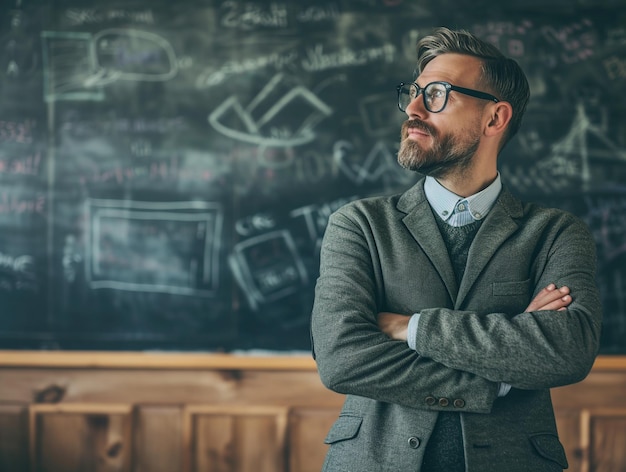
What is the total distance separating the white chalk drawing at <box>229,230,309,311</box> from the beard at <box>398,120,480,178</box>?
1370mm

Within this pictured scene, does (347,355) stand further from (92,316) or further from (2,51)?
(2,51)

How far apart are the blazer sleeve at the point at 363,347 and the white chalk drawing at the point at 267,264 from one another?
1.31 m

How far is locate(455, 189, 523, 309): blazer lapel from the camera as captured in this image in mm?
1474

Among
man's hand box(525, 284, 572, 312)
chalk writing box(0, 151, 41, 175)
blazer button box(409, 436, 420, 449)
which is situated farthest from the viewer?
chalk writing box(0, 151, 41, 175)

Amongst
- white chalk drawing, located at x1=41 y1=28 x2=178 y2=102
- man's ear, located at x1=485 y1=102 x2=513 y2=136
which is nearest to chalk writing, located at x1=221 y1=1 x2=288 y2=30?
white chalk drawing, located at x1=41 y1=28 x2=178 y2=102

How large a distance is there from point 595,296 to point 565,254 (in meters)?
0.11

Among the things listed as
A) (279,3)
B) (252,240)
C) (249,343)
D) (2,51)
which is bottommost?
(249,343)

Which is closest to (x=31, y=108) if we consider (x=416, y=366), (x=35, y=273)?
(x=35, y=273)

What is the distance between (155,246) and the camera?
2.92 metres

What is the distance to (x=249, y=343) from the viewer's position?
9.58 feet

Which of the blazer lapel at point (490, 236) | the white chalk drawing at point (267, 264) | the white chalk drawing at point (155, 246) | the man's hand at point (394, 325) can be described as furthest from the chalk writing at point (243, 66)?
the man's hand at point (394, 325)

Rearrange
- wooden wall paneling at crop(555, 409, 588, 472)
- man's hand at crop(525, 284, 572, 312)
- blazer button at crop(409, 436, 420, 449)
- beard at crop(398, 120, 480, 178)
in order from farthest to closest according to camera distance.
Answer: wooden wall paneling at crop(555, 409, 588, 472)
beard at crop(398, 120, 480, 178)
man's hand at crop(525, 284, 572, 312)
blazer button at crop(409, 436, 420, 449)

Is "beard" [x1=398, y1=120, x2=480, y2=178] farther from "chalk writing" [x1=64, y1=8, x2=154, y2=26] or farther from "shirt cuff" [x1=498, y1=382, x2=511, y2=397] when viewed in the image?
"chalk writing" [x1=64, y1=8, x2=154, y2=26]

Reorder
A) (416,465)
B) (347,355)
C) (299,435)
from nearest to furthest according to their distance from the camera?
(416,465) < (347,355) < (299,435)
